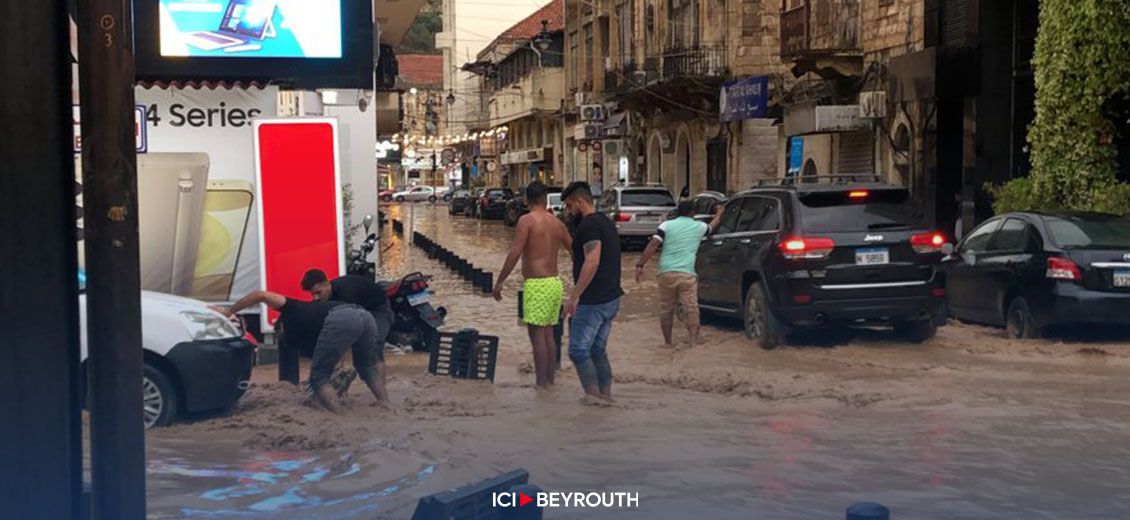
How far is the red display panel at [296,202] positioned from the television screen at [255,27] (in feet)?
3.48

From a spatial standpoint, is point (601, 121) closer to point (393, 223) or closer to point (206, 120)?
point (393, 223)

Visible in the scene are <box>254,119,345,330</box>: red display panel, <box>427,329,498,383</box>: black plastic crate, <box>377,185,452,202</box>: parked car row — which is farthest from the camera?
<box>377,185,452,202</box>: parked car row

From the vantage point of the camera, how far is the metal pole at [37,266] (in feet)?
16.0

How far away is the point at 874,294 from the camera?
12719 millimetres

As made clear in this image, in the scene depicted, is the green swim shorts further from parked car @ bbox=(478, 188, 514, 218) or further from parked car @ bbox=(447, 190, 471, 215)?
parked car @ bbox=(447, 190, 471, 215)

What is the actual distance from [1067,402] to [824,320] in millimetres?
3032

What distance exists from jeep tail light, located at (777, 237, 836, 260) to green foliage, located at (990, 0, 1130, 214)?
6778 mm

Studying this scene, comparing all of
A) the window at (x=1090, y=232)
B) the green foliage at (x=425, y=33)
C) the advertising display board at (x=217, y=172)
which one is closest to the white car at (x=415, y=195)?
the green foliage at (x=425, y=33)

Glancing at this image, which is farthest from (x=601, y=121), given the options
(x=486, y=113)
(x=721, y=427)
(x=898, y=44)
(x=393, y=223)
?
(x=721, y=427)

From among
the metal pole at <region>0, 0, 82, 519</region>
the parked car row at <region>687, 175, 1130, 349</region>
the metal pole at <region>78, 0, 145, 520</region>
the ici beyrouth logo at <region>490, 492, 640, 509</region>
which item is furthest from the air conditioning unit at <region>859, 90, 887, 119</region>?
the metal pole at <region>78, 0, 145, 520</region>

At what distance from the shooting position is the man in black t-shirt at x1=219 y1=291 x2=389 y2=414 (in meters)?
9.13

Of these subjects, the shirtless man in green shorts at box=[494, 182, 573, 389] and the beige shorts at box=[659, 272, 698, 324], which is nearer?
the shirtless man in green shorts at box=[494, 182, 573, 389]

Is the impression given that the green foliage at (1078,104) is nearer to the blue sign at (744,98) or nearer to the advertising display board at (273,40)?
the advertising display board at (273,40)

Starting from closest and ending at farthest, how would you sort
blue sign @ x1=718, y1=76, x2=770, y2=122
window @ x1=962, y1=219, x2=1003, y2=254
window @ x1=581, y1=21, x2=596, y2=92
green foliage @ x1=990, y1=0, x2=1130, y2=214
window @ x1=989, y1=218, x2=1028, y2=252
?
window @ x1=989, y1=218, x2=1028, y2=252 → window @ x1=962, y1=219, x2=1003, y2=254 → green foliage @ x1=990, y1=0, x2=1130, y2=214 → blue sign @ x1=718, y1=76, x2=770, y2=122 → window @ x1=581, y1=21, x2=596, y2=92
